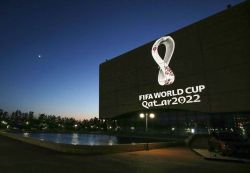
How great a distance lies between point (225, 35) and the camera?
1796 inches

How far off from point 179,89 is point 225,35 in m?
14.1

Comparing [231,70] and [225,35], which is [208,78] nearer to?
[231,70]

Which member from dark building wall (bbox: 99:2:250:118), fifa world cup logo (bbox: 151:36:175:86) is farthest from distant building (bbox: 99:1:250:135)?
fifa world cup logo (bbox: 151:36:175:86)

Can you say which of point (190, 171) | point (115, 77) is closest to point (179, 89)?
point (115, 77)

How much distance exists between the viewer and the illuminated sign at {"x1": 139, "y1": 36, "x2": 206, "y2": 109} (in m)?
49.8

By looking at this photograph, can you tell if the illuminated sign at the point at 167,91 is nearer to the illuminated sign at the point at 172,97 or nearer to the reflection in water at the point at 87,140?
the illuminated sign at the point at 172,97

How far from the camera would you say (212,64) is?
46.9m

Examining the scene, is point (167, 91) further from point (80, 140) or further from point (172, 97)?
point (80, 140)

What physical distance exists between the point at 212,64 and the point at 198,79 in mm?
4063

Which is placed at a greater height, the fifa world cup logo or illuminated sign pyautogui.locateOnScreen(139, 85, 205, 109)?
the fifa world cup logo

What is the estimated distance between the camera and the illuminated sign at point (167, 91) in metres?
49.8

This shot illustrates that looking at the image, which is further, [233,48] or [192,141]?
[233,48]

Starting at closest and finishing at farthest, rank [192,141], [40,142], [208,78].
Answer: [40,142] < [192,141] < [208,78]

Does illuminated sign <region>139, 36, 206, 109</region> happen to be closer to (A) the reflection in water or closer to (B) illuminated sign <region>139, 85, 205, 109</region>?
(B) illuminated sign <region>139, 85, 205, 109</region>
